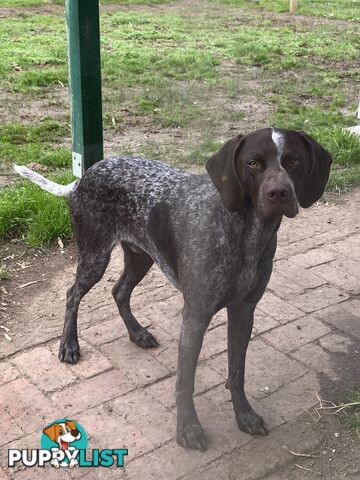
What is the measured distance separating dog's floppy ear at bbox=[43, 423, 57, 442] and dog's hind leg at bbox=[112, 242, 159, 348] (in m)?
0.83

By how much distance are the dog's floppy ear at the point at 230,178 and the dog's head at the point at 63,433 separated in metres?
1.38

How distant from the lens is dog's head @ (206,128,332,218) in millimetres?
2798

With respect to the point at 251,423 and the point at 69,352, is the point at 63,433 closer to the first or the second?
the point at 69,352

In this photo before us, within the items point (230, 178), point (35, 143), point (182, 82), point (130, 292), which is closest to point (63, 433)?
point (130, 292)

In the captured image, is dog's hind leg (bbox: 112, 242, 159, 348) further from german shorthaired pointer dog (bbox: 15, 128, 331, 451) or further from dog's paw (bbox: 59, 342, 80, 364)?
dog's paw (bbox: 59, 342, 80, 364)

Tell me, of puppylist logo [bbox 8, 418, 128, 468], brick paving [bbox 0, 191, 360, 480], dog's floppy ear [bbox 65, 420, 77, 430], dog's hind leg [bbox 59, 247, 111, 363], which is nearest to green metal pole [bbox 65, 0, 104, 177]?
brick paving [bbox 0, 191, 360, 480]

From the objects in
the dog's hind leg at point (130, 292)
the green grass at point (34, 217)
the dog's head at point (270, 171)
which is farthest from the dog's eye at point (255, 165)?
the green grass at point (34, 217)

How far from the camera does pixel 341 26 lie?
1317 centimetres

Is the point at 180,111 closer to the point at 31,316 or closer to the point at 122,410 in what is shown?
the point at 31,316

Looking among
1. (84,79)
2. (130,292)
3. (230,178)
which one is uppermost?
(230,178)

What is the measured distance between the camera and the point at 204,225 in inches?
126

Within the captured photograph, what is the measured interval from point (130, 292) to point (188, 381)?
92 centimetres

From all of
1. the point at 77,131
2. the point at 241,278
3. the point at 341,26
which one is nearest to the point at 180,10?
the point at 341,26

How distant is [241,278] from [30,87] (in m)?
6.48
